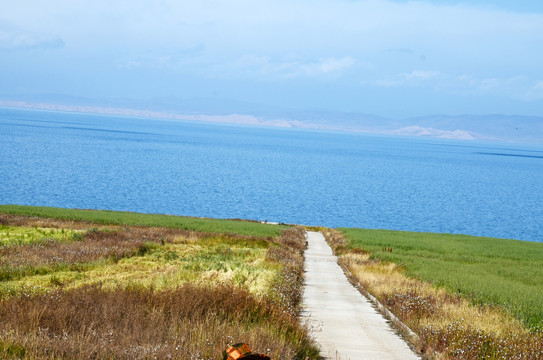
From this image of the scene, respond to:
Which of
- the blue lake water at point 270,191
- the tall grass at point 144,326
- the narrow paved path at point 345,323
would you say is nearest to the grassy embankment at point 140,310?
the tall grass at point 144,326

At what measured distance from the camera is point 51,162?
128 metres

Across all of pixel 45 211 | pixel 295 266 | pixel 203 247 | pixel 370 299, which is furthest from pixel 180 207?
pixel 370 299

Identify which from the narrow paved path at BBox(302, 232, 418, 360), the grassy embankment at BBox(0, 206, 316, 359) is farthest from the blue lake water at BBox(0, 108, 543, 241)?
the grassy embankment at BBox(0, 206, 316, 359)

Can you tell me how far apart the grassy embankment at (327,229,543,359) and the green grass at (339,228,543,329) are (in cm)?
4

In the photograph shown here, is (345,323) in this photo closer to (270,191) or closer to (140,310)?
(140,310)

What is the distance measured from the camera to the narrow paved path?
11.4 meters

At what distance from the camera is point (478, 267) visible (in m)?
31.6

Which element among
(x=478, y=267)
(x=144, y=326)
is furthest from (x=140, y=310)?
(x=478, y=267)

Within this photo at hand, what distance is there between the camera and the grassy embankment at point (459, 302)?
11609 millimetres

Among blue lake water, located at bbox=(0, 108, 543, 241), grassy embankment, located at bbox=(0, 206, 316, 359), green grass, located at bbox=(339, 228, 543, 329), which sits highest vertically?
grassy embankment, located at bbox=(0, 206, 316, 359)

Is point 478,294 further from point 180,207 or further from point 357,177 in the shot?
point 357,177

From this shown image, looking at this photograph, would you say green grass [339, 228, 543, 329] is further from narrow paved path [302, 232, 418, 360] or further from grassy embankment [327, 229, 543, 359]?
narrow paved path [302, 232, 418, 360]

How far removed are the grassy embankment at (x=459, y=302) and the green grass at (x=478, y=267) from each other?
43mm

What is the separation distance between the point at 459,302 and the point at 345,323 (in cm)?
469
